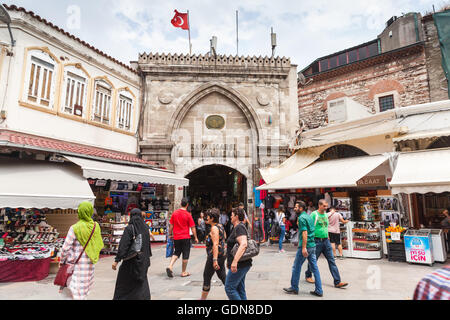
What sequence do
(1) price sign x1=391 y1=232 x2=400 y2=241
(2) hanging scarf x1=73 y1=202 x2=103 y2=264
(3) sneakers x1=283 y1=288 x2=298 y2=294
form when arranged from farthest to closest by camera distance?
(1) price sign x1=391 y1=232 x2=400 y2=241 < (3) sneakers x1=283 y1=288 x2=298 y2=294 < (2) hanging scarf x1=73 y1=202 x2=103 y2=264

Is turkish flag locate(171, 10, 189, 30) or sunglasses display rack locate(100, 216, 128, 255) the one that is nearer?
sunglasses display rack locate(100, 216, 128, 255)

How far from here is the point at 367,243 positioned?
7918 mm

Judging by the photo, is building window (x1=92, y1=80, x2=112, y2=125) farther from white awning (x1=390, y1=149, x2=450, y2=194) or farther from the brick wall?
the brick wall

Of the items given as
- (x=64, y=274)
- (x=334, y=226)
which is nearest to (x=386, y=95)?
(x=334, y=226)

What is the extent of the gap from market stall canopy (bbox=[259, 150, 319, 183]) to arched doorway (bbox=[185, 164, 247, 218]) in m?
4.98

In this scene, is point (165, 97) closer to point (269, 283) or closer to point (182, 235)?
point (182, 235)

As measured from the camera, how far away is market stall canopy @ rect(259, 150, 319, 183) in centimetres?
1113

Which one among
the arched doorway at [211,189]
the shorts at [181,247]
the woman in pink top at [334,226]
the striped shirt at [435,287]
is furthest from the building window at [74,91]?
the striped shirt at [435,287]

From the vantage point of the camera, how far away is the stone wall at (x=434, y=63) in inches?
501

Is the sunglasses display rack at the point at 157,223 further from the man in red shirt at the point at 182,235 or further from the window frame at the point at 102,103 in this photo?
the man in red shirt at the point at 182,235

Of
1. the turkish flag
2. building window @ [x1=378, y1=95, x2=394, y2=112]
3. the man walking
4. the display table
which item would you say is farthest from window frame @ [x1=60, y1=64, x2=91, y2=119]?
building window @ [x1=378, y1=95, x2=394, y2=112]

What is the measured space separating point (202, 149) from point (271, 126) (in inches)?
131

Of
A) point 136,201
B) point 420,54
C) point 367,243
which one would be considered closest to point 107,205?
point 136,201

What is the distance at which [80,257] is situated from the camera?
141 inches
